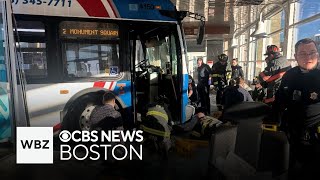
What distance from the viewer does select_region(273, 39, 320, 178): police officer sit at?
2.66 metres

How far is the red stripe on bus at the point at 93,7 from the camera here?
15.5ft

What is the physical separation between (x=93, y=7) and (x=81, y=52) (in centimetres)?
70

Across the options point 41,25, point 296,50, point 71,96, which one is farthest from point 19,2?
point 296,50

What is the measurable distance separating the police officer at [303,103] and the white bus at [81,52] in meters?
2.80

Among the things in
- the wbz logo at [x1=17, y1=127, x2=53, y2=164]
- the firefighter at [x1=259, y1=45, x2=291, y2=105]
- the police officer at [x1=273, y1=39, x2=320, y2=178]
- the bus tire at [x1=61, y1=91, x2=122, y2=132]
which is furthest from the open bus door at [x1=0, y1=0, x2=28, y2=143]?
the firefighter at [x1=259, y1=45, x2=291, y2=105]

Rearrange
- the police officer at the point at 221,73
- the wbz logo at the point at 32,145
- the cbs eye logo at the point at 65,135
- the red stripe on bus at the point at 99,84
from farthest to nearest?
1. the police officer at the point at 221,73
2. the red stripe on bus at the point at 99,84
3. the cbs eye logo at the point at 65,135
4. the wbz logo at the point at 32,145

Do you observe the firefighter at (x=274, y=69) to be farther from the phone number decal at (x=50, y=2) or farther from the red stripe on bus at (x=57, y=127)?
the phone number decal at (x=50, y=2)

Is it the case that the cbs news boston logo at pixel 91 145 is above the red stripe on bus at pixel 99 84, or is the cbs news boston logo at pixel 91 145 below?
below

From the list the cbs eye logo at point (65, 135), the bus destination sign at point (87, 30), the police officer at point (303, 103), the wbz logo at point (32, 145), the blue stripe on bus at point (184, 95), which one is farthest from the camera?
the blue stripe on bus at point (184, 95)

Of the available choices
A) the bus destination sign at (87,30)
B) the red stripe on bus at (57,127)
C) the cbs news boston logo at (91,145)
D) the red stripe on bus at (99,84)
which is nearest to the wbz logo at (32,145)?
the cbs news boston logo at (91,145)

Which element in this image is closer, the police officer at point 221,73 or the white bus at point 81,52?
the white bus at point 81,52

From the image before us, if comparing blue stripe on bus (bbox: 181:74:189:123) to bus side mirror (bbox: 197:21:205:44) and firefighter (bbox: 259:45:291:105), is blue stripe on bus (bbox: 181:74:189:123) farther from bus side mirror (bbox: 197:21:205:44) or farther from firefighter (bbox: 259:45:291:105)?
firefighter (bbox: 259:45:291:105)

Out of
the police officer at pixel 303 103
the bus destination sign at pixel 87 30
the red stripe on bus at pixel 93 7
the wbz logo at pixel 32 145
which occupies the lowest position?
the wbz logo at pixel 32 145

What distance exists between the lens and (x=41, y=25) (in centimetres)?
453
